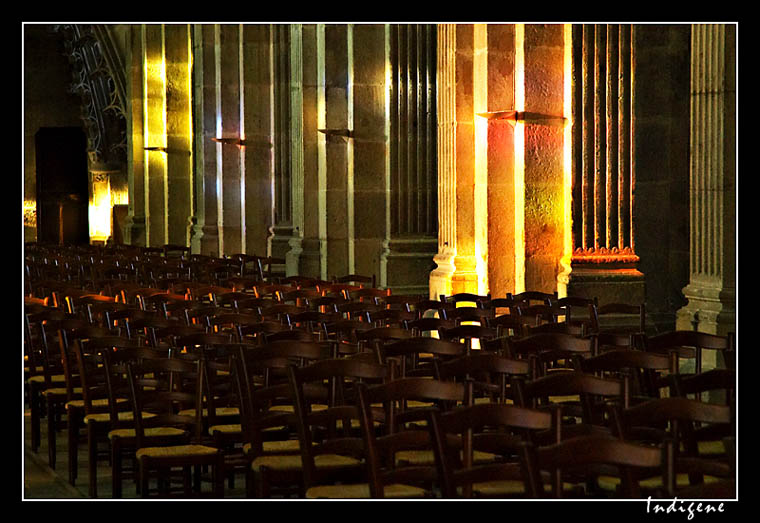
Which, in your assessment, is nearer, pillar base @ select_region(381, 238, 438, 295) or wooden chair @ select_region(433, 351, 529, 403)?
wooden chair @ select_region(433, 351, 529, 403)

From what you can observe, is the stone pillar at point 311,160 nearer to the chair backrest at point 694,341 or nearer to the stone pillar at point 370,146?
the stone pillar at point 370,146

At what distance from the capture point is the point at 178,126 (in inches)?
1452

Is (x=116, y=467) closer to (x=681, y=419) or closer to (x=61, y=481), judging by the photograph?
(x=61, y=481)

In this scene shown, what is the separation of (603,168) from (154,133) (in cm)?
2504

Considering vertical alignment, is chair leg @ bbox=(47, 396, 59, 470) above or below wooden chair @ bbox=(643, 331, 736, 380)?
below

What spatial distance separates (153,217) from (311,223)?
15951mm

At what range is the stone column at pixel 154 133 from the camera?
3762 cm

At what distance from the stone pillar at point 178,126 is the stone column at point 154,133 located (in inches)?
13.3

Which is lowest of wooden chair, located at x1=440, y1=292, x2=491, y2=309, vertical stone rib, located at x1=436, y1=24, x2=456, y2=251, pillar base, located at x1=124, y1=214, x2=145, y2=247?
wooden chair, located at x1=440, y1=292, x2=491, y2=309

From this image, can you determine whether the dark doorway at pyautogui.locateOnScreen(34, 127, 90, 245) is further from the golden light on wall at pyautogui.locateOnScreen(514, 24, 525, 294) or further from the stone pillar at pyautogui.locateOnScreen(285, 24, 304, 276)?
the golden light on wall at pyautogui.locateOnScreen(514, 24, 525, 294)

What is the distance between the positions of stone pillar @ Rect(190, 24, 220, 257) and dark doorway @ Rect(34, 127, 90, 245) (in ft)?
48.9

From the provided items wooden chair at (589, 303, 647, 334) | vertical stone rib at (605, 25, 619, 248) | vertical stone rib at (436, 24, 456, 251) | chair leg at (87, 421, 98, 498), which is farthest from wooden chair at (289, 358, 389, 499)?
vertical stone rib at (436, 24, 456, 251)

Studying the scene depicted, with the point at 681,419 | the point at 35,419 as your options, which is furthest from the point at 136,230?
the point at 681,419

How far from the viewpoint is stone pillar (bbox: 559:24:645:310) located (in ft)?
47.2
